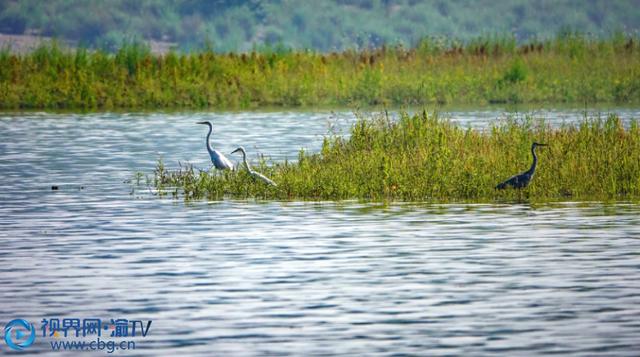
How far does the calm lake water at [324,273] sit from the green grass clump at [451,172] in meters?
0.48

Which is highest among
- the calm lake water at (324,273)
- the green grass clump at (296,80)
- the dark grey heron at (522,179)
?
the green grass clump at (296,80)

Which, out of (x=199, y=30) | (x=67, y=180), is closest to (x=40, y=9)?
(x=199, y=30)

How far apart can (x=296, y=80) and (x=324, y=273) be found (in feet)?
87.8

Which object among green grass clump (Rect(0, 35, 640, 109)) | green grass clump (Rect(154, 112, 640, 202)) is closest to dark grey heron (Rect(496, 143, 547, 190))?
green grass clump (Rect(154, 112, 640, 202))

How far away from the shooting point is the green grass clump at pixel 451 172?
18875mm

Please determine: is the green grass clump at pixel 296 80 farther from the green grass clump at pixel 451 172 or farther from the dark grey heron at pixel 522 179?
the dark grey heron at pixel 522 179

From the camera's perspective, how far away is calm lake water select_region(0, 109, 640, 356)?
1119cm

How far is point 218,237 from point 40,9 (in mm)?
63411

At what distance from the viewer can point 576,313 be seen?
469 inches

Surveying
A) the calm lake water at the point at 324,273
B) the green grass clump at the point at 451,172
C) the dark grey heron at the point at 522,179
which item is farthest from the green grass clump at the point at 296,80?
the dark grey heron at the point at 522,179

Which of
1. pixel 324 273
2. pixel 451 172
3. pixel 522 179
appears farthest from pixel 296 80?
pixel 324 273

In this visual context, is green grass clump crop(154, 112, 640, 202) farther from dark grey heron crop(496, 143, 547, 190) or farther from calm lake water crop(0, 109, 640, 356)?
calm lake water crop(0, 109, 640, 356)

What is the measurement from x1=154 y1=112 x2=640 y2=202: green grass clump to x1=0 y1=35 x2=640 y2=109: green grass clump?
59.0 ft

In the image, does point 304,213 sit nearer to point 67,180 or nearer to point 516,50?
point 67,180
